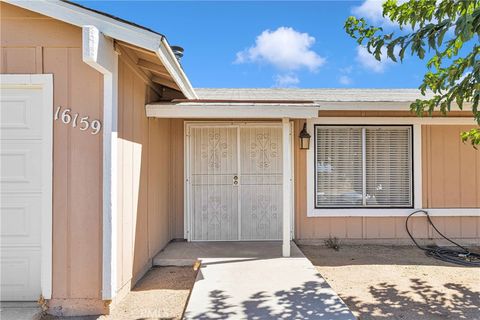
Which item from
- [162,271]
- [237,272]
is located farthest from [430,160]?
[162,271]

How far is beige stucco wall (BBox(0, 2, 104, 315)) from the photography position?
133 inches

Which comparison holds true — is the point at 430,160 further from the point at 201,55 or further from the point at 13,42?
the point at 201,55

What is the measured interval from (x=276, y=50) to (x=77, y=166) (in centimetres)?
1804

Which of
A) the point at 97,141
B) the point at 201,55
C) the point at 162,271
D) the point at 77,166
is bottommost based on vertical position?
the point at 162,271

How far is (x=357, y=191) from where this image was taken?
6.28 metres

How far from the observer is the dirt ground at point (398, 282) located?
11.8 feet

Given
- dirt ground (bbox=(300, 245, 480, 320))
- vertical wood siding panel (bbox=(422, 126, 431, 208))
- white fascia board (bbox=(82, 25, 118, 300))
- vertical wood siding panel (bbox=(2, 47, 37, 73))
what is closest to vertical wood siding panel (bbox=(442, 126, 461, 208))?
vertical wood siding panel (bbox=(422, 126, 431, 208))

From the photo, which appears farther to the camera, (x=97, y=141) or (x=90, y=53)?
(x=97, y=141)

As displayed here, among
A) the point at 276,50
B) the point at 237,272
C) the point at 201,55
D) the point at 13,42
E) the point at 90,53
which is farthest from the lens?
the point at 276,50

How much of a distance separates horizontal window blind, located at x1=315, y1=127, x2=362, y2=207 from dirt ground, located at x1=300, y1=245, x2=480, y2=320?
957mm

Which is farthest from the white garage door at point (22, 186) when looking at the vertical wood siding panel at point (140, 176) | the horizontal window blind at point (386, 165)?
the horizontal window blind at point (386, 165)

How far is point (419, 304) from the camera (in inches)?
148

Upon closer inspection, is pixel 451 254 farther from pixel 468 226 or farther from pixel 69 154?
pixel 69 154

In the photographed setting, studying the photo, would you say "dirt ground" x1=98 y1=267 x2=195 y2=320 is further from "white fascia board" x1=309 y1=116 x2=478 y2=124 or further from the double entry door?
"white fascia board" x1=309 y1=116 x2=478 y2=124
